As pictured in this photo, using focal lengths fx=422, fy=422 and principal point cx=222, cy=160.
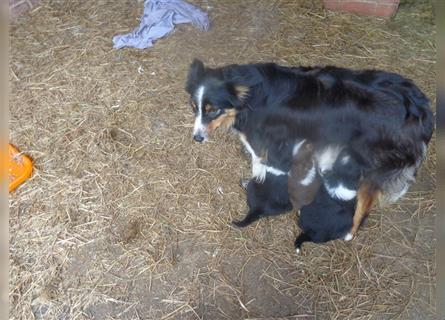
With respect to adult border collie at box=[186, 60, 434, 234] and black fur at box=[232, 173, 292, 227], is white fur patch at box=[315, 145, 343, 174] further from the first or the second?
black fur at box=[232, 173, 292, 227]

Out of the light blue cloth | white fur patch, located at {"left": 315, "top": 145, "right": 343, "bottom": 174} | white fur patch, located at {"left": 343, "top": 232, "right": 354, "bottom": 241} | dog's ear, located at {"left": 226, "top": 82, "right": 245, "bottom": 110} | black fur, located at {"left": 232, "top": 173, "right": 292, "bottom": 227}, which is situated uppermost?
dog's ear, located at {"left": 226, "top": 82, "right": 245, "bottom": 110}

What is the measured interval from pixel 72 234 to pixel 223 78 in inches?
57.1

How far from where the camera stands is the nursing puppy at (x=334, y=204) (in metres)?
2.43

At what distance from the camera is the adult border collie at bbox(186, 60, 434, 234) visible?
2230 mm

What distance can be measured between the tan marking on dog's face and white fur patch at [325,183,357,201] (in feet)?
2.30

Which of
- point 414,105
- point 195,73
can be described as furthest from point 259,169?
point 414,105

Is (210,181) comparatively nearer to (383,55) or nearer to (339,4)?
(383,55)

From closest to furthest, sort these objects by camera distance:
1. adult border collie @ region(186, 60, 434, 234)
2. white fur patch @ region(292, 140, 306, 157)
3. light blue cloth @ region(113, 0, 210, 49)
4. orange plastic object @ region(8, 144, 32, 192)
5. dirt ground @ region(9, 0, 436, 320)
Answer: adult border collie @ region(186, 60, 434, 234), white fur patch @ region(292, 140, 306, 157), dirt ground @ region(9, 0, 436, 320), orange plastic object @ region(8, 144, 32, 192), light blue cloth @ region(113, 0, 210, 49)

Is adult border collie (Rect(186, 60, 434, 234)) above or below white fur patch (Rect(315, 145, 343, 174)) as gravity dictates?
above

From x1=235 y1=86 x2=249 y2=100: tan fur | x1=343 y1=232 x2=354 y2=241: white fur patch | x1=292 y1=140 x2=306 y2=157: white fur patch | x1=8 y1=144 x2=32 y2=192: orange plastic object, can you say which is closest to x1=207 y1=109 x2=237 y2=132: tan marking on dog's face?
x1=235 y1=86 x2=249 y2=100: tan fur

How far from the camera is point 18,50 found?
3785 mm

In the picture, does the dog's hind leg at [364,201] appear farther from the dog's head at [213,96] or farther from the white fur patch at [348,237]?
the dog's head at [213,96]

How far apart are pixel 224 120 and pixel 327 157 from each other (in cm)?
65

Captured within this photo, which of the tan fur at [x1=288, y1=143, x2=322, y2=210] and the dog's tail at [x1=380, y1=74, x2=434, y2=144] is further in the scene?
the tan fur at [x1=288, y1=143, x2=322, y2=210]
